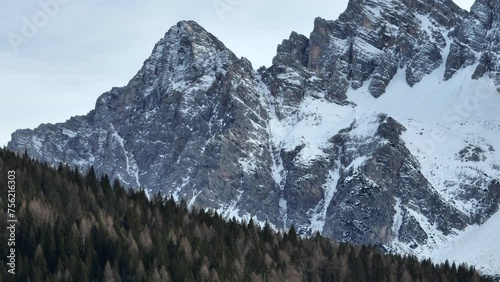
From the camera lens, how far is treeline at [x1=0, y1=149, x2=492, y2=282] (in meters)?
146

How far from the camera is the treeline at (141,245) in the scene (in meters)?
146

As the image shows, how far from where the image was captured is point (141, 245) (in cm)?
15725

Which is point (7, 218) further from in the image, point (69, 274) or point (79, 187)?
point (79, 187)

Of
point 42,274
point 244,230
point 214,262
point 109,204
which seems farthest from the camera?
point 244,230

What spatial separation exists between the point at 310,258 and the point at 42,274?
2389 inches

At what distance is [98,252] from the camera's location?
150 meters

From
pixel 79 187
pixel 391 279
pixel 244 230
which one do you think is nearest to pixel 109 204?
pixel 79 187

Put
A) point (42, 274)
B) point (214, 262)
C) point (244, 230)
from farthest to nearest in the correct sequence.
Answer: point (244, 230) → point (214, 262) → point (42, 274)

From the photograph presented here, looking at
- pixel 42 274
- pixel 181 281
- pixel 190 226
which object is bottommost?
pixel 42 274

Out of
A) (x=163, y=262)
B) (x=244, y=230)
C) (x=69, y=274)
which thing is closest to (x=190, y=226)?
(x=244, y=230)

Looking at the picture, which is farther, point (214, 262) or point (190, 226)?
point (190, 226)

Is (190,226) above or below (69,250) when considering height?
above

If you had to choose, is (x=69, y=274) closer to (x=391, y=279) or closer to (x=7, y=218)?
(x=7, y=218)

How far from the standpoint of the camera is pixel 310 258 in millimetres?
183500
